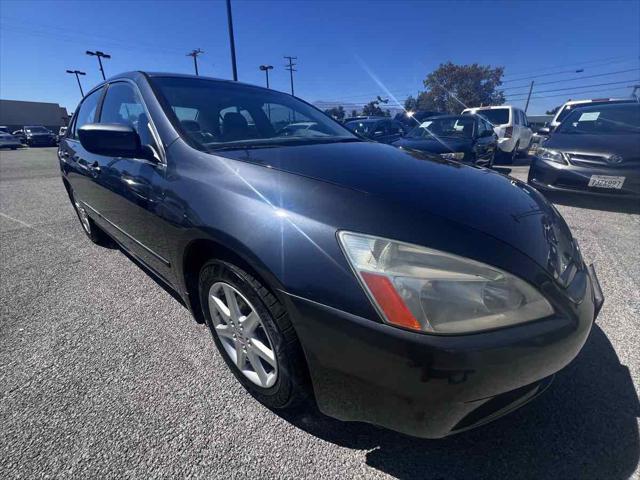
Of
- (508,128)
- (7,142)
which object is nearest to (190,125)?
(508,128)

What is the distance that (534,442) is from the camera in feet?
4.18

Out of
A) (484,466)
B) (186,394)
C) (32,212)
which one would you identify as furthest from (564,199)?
(32,212)

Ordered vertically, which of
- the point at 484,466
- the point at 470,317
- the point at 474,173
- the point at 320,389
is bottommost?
the point at 484,466

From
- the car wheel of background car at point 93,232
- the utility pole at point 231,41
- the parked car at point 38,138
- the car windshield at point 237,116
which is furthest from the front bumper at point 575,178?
the parked car at point 38,138

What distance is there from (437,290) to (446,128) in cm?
680

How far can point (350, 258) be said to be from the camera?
3.31 feet

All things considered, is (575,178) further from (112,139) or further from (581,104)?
(112,139)

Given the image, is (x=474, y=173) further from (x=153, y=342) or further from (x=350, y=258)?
(x=153, y=342)

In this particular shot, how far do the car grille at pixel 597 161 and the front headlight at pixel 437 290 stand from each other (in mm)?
4298

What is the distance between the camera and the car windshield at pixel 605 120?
15.1ft

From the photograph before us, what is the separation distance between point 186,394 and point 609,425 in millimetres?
1890

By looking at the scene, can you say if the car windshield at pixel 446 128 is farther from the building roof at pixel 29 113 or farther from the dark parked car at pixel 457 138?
the building roof at pixel 29 113

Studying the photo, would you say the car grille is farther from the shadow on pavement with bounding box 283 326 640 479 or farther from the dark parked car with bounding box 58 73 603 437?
the shadow on pavement with bounding box 283 326 640 479

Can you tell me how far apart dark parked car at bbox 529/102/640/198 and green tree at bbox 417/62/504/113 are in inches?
1961
